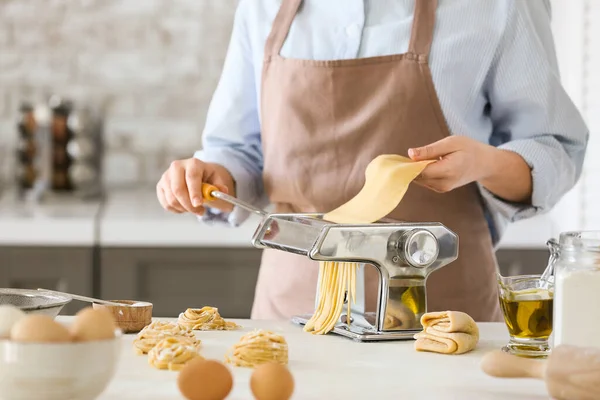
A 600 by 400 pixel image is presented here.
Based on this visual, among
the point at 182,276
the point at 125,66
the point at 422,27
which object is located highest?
the point at 125,66

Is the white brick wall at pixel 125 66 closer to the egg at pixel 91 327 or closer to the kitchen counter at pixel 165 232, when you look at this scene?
the kitchen counter at pixel 165 232

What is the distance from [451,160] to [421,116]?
0.27 metres

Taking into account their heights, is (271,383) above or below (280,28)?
below

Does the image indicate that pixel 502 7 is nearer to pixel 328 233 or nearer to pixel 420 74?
pixel 420 74

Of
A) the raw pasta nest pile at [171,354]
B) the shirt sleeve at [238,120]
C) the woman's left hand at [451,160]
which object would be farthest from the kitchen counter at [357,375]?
the shirt sleeve at [238,120]

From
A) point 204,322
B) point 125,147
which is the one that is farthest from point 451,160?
point 125,147

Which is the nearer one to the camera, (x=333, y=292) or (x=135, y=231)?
→ (x=333, y=292)

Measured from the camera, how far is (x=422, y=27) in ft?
→ 5.24

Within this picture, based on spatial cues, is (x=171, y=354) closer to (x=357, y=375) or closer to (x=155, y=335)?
(x=155, y=335)

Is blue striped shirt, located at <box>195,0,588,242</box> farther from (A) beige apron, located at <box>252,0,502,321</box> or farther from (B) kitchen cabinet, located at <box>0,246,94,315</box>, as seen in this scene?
(B) kitchen cabinet, located at <box>0,246,94,315</box>

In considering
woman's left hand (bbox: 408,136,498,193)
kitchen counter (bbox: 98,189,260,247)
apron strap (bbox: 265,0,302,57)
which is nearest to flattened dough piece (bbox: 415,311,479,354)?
woman's left hand (bbox: 408,136,498,193)

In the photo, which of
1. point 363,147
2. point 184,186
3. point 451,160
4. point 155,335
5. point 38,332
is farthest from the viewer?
point 363,147

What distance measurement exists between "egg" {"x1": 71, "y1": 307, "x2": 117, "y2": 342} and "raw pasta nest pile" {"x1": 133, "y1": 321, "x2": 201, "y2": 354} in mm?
313

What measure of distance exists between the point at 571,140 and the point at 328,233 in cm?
66
